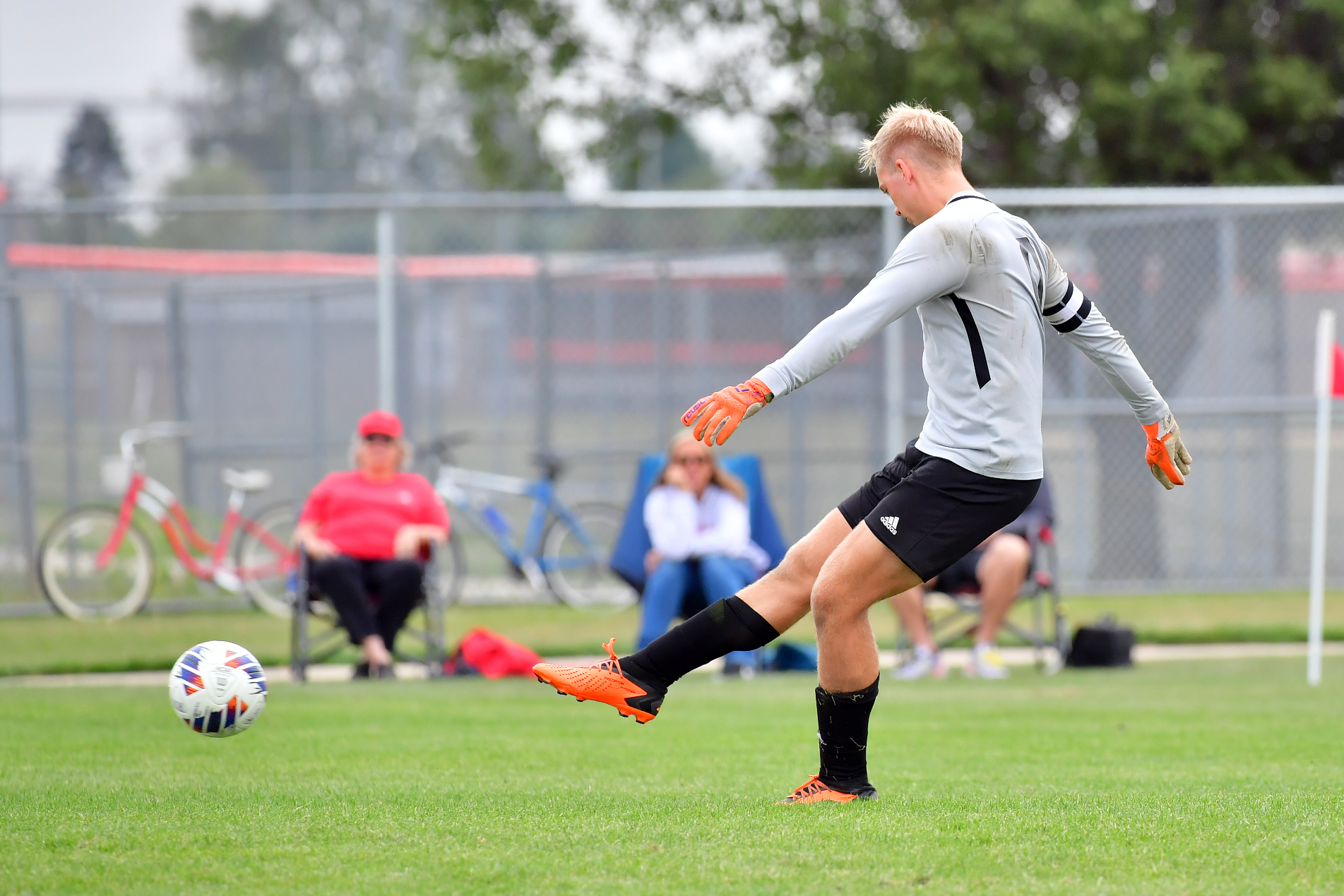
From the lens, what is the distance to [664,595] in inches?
350

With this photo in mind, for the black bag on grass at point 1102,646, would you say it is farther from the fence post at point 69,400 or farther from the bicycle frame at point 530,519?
the fence post at point 69,400

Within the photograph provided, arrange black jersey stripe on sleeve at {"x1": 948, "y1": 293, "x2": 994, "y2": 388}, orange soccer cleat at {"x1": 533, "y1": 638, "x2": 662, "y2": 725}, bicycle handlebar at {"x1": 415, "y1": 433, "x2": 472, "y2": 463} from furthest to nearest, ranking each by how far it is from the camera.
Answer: bicycle handlebar at {"x1": 415, "y1": 433, "x2": 472, "y2": 463} < orange soccer cleat at {"x1": 533, "y1": 638, "x2": 662, "y2": 725} < black jersey stripe on sleeve at {"x1": 948, "y1": 293, "x2": 994, "y2": 388}

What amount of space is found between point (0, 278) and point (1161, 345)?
28.4ft

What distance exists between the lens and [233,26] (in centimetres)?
5241

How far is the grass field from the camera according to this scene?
365 inches

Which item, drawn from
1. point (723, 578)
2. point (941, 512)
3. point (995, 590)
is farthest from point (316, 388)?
point (941, 512)

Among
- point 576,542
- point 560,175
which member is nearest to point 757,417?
point 576,542

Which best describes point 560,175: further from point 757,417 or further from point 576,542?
point 576,542

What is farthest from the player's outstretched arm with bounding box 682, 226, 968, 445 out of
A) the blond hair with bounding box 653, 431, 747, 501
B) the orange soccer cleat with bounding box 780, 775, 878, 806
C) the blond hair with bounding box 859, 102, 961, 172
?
the blond hair with bounding box 653, 431, 747, 501

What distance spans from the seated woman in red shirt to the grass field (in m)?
0.89

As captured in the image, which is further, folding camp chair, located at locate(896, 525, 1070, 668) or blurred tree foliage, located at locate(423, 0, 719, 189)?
blurred tree foliage, located at locate(423, 0, 719, 189)

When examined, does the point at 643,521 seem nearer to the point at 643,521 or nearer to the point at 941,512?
the point at 643,521

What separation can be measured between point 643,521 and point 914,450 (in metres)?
5.39

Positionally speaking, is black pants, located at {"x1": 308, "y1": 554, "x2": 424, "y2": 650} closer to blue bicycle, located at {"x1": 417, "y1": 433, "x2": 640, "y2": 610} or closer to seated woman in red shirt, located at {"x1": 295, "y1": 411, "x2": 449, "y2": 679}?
seated woman in red shirt, located at {"x1": 295, "y1": 411, "x2": 449, "y2": 679}
